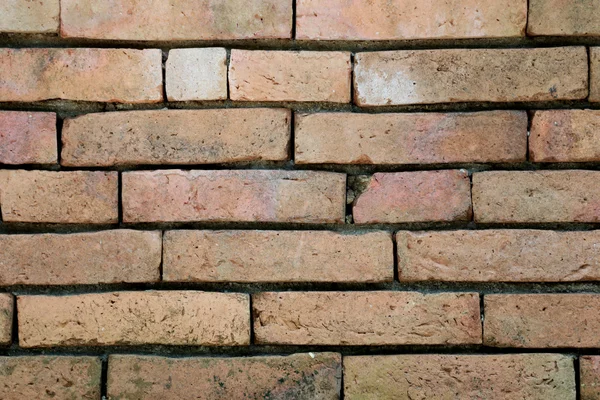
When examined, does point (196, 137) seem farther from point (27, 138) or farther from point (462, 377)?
point (462, 377)

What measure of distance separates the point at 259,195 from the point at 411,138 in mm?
394

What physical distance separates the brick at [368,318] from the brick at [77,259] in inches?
12.3

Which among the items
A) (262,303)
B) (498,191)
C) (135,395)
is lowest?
(135,395)

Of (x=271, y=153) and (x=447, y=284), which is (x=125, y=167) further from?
(x=447, y=284)

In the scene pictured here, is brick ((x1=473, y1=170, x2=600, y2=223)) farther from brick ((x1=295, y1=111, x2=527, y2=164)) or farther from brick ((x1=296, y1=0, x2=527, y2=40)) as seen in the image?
brick ((x1=296, y1=0, x2=527, y2=40))

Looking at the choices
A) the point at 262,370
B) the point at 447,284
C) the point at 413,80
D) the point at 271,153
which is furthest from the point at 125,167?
the point at 447,284

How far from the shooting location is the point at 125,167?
153 cm

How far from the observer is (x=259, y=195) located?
4.95 ft

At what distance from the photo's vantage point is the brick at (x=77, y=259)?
1.51m

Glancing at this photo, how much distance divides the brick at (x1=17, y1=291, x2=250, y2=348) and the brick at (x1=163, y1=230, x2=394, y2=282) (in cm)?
7

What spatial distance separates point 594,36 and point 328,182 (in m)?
0.74

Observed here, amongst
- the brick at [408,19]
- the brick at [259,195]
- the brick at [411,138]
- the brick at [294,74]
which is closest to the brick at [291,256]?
the brick at [259,195]

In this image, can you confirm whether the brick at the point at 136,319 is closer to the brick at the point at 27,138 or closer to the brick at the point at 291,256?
the brick at the point at 291,256

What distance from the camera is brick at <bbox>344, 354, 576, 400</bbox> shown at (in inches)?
58.4
